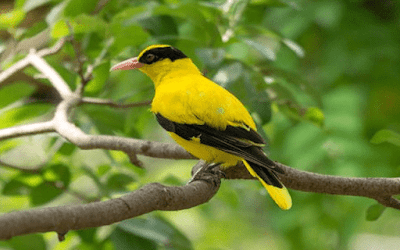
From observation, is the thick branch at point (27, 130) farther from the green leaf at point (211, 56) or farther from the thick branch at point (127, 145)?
the green leaf at point (211, 56)

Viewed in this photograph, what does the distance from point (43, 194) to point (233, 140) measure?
1.45 metres

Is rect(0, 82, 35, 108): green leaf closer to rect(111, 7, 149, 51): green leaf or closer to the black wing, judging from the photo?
rect(111, 7, 149, 51): green leaf

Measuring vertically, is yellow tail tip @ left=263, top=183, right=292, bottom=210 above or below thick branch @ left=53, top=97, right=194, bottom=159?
below

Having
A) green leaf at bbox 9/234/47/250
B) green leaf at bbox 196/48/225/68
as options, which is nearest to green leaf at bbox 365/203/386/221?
green leaf at bbox 196/48/225/68

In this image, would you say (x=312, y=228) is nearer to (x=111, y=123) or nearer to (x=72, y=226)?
(x=111, y=123)

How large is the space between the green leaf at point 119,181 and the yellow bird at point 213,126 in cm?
Answer: 55

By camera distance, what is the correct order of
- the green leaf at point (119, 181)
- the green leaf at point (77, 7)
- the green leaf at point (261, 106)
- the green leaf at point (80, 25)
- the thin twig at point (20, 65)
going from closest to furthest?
the green leaf at point (261, 106), the green leaf at point (80, 25), the green leaf at point (119, 181), the green leaf at point (77, 7), the thin twig at point (20, 65)

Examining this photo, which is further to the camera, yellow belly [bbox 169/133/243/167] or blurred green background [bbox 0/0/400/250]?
blurred green background [bbox 0/0/400/250]

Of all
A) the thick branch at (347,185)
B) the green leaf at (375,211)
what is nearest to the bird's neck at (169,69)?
the thick branch at (347,185)

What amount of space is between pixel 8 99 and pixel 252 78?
63.9 inches

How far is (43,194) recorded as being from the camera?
3.47 m

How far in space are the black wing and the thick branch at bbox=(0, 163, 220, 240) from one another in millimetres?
520

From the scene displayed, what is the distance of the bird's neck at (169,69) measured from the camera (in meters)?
3.53

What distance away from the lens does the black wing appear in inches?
101
